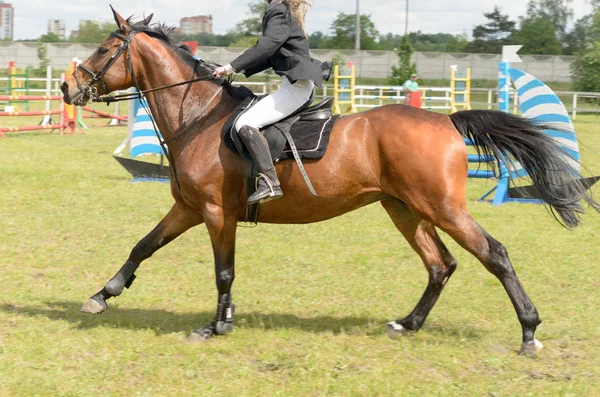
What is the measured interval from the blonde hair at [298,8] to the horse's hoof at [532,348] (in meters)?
2.97

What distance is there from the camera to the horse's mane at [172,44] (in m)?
6.63

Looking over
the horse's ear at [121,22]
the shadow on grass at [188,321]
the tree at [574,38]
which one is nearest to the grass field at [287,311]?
the shadow on grass at [188,321]

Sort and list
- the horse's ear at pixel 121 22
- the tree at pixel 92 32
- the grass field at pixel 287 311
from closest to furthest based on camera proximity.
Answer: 1. the grass field at pixel 287 311
2. the horse's ear at pixel 121 22
3. the tree at pixel 92 32

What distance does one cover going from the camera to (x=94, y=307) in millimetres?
6688

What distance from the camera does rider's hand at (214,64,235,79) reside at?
6.13 metres

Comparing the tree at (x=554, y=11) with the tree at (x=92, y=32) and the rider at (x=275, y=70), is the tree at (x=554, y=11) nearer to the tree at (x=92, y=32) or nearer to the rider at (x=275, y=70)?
the tree at (x=92, y=32)

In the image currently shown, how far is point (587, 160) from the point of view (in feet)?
57.9

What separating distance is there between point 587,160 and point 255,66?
1320 centimetres

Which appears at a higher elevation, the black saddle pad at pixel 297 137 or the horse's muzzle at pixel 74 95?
the horse's muzzle at pixel 74 95

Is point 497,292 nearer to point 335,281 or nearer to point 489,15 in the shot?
point 335,281

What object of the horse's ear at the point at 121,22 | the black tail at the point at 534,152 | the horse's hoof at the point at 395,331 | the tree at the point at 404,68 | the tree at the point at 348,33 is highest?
the tree at the point at 348,33

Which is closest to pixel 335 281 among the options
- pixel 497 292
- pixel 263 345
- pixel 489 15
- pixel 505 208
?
pixel 497 292

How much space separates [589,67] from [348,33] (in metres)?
32.0

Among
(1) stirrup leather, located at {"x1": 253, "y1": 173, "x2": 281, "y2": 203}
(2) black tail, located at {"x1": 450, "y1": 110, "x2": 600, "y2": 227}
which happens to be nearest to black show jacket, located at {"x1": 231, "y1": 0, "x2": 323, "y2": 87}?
(1) stirrup leather, located at {"x1": 253, "y1": 173, "x2": 281, "y2": 203}
